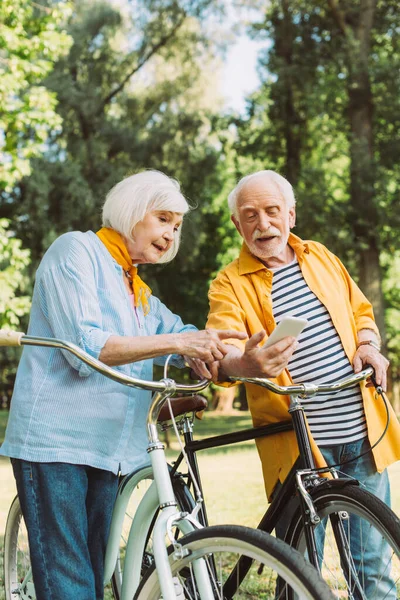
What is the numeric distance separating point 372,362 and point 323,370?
0.19 m

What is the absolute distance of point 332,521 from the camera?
263 cm

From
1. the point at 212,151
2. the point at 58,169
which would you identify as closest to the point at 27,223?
the point at 58,169

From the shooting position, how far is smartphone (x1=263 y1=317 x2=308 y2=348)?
2.13 metres

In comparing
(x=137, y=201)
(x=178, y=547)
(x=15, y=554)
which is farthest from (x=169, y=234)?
(x=15, y=554)

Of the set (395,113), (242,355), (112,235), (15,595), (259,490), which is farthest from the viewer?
(395,113)

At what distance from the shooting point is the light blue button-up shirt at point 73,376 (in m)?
2.51

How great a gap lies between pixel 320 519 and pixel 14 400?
3.55ft

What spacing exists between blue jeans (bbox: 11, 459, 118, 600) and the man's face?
43.6 inches

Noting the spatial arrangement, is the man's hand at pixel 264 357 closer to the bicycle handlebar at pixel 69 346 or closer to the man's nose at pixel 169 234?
the bicycle handlebar at pixel 69 346

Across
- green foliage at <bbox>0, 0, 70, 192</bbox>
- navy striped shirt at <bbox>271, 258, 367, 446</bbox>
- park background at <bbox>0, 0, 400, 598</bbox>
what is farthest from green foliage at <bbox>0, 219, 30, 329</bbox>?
navy striped shirt at <bbox>271, 258, 367, 446</bbox>

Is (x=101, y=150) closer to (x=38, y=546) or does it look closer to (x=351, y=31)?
(x=351, y=31)

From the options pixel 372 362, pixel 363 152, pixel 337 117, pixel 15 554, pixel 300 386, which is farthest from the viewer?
pixel 337 117

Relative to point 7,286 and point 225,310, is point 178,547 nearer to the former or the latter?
point 225,310

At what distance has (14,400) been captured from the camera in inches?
104
